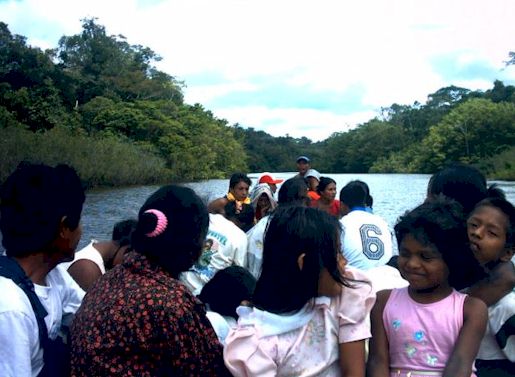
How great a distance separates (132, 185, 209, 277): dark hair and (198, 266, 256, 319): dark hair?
0.57 metres

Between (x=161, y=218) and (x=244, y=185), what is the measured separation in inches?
163

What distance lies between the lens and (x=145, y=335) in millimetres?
1691

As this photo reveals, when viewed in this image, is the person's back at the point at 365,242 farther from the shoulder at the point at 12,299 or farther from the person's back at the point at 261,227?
the shoulder at the point at 12,299

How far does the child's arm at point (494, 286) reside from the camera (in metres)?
2.09

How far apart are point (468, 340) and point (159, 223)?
1.02 m

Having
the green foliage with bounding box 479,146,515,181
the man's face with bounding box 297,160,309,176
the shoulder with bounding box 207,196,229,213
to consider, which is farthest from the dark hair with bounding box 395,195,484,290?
the green foliage with bounding box 479,146,515,181

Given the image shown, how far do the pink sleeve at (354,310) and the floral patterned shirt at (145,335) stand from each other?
0.37 m

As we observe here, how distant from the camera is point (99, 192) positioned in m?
26.7

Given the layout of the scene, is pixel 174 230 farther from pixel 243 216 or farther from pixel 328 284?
pixel 243 216

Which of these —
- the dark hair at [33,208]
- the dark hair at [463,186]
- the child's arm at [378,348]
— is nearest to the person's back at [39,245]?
the dark hair at [33,208]

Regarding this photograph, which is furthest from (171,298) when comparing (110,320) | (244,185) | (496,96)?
(496,96)

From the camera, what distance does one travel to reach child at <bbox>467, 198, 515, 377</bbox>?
205cm

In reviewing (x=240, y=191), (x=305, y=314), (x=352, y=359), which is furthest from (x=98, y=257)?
(x=240, y=191)

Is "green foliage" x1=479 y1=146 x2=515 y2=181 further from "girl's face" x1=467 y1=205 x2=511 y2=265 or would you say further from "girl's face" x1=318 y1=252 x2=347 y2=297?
"girl's face" x1=318 y1=252 x2=347 y2=297
